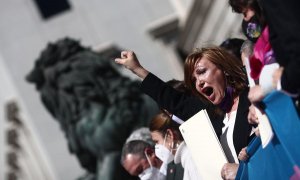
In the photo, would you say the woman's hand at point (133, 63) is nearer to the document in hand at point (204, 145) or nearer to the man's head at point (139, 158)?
the document in hand at point (204, 145)

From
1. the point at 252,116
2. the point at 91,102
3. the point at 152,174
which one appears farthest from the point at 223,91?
the point at 91,102

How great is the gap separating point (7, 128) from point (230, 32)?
5.91m

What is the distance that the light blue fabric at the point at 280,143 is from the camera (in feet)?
8.18

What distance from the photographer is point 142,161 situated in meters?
4.16

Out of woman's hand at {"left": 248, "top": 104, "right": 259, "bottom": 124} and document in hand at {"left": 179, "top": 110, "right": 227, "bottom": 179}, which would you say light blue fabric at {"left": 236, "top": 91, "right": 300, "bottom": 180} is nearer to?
woman's hand at {"left": 248, "top": 104, "right": 259, "bottom": 124}

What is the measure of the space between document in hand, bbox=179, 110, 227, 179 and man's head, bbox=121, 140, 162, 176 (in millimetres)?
853

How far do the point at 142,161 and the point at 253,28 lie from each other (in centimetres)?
149

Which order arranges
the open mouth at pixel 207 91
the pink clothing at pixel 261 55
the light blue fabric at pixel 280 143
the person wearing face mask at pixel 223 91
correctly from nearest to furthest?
the light blue fabric at pixel 280 143 < the pink clothing at pixel 261 55 < the person wearing face mask at pixel 223 91 < the open mouth at pixel 207 91

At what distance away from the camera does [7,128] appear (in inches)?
561

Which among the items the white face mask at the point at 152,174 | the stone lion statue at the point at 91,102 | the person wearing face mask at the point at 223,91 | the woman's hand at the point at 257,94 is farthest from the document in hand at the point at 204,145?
the stone lion statue at the point at 91,102

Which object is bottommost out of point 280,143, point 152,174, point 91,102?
point 91,102

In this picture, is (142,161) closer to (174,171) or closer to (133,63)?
(174,171)

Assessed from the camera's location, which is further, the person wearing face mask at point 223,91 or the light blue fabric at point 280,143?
the person wearing face mask at point 223,91

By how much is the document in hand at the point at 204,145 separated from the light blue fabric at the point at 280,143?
328mm
